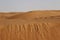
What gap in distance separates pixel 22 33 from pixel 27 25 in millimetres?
57

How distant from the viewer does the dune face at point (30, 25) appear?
58cm

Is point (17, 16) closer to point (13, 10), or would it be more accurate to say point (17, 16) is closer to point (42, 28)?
point (13, 10)

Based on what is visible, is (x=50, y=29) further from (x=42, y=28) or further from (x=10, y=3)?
(x=10, y=3)

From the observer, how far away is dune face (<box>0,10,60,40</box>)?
0.58 metres

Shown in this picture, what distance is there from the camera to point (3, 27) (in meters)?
0.62

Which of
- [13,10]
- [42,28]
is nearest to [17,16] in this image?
[13,10]

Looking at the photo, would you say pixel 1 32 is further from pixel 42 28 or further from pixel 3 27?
pixel 42 28

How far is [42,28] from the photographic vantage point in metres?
0.61

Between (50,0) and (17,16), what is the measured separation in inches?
7.8

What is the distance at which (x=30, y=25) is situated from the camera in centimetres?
63

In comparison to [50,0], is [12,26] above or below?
below

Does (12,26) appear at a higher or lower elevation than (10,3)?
lower

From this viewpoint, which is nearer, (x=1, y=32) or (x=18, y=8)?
(x=1, y=32)

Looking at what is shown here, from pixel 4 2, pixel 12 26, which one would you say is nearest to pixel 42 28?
pixel 12 26
